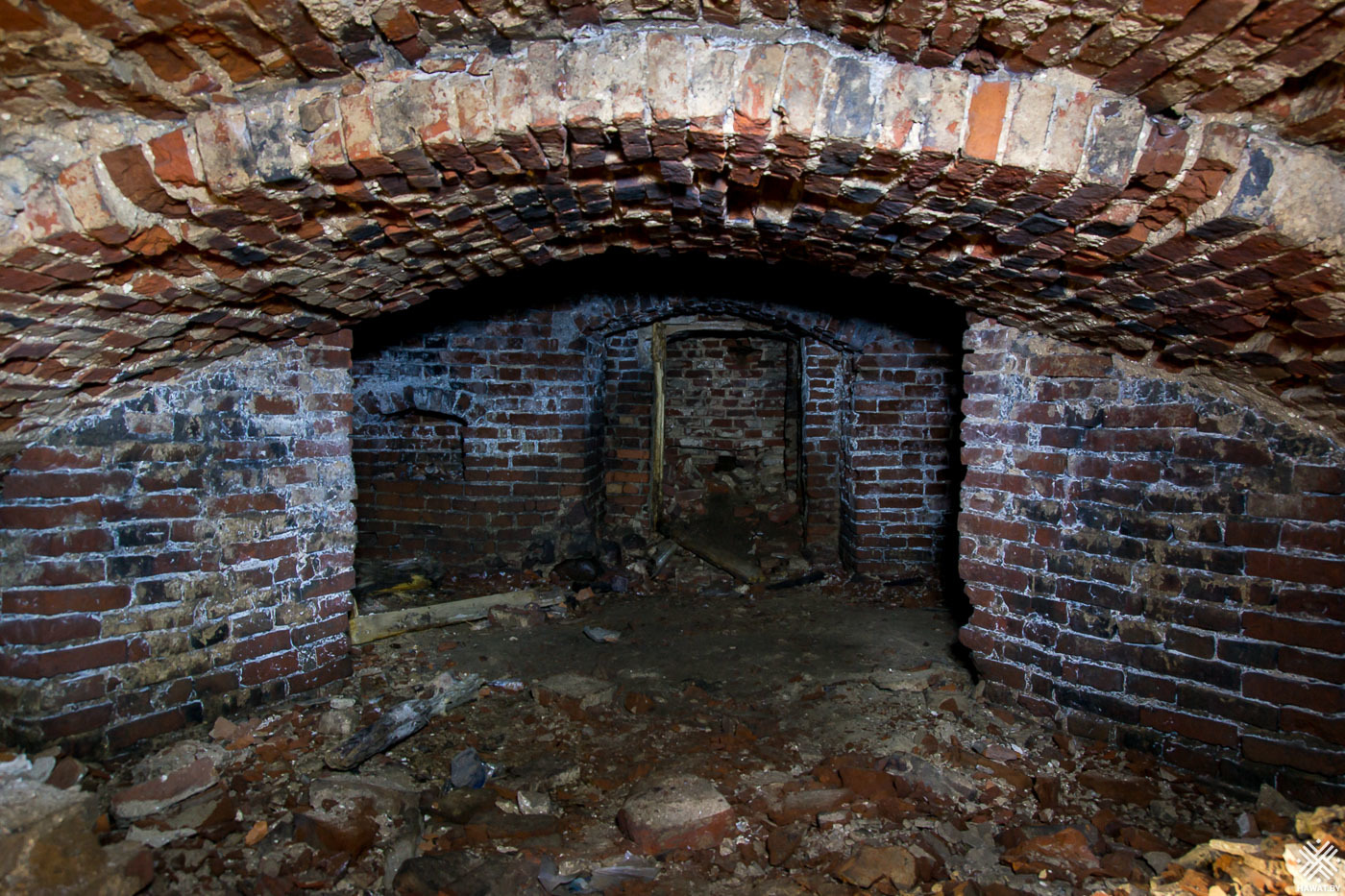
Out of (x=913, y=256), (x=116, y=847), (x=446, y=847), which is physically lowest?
(x=446, y=847)

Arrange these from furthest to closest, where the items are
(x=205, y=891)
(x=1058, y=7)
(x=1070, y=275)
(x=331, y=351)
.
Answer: (x=331, y=351) < (x=1070, y=275) < (x=205, y=891) < (x=1058, y=7)

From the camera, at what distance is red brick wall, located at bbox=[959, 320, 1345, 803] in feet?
7.88

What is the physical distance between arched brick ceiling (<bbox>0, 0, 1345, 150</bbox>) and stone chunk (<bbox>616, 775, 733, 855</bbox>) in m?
2.24

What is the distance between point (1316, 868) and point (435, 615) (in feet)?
12.6

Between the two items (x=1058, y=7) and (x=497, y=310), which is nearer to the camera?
(x=1058, y=7)

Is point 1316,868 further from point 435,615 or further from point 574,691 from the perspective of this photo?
point 435,615

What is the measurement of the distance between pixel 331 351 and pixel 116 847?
1952 millimetres

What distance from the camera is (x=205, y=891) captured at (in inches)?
80.3

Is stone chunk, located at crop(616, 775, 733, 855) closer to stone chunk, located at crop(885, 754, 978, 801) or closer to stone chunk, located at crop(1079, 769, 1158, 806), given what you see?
stone chunk, located at crop(885, 754, 978, 801)

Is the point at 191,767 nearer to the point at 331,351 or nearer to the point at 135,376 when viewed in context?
the point at 135,376

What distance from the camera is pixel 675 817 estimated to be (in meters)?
2.37

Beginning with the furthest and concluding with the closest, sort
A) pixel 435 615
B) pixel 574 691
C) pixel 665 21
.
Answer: pixel 435 615 → pixel 574 691 → pixel 665 21

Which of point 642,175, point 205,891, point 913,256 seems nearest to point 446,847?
point 205,891

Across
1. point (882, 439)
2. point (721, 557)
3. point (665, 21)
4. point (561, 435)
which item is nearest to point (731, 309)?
point (882, 439)
